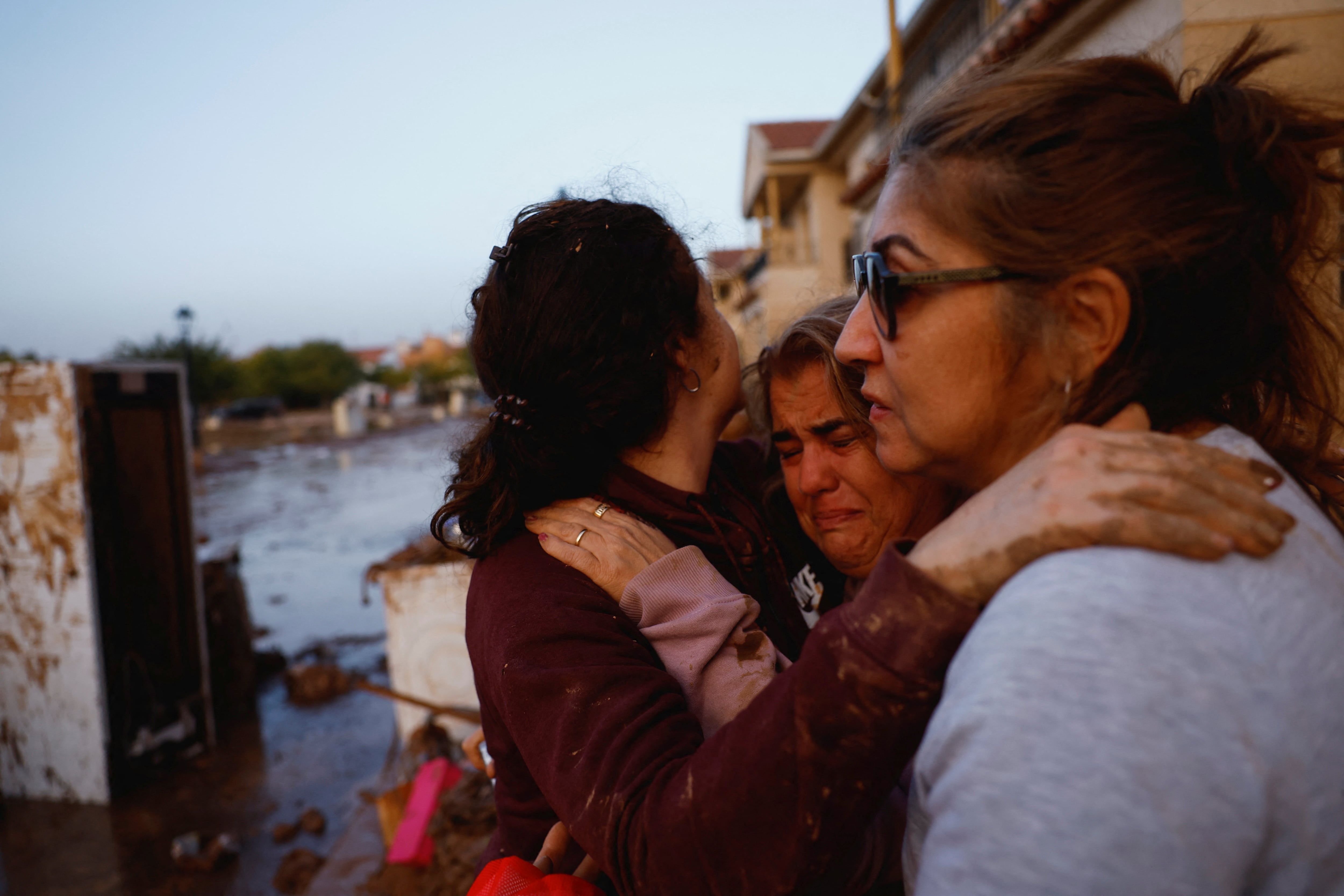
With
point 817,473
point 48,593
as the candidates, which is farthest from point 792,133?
point 817,473

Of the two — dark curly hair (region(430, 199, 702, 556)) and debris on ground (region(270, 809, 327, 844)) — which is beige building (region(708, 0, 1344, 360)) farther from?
debris on ground (region(270, 809, 327, 844))

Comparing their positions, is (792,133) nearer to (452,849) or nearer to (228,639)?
(228,639)

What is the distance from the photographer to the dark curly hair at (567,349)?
61.4 inches

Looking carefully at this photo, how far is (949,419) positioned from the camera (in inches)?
44.8

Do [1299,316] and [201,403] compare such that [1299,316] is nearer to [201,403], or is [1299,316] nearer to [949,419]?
[949,419]

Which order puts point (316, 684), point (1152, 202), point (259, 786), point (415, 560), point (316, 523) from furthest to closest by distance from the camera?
1. point (316, 523)
2. point (316, 684)
3. point (259, 786)
4. point (415, 560)
5. point (1152, 202)

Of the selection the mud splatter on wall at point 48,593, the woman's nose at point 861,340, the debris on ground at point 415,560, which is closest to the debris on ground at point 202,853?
the mud splatter on wall at point 48,593

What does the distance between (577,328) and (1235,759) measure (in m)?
1.22

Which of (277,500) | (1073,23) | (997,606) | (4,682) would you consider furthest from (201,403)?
(997,606)

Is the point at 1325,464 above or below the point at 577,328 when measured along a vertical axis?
below

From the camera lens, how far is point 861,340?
4.23ft

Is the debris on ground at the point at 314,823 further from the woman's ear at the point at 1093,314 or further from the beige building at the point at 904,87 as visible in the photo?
the woman's ear at the point at 1093,314

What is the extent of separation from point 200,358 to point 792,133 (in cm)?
3149

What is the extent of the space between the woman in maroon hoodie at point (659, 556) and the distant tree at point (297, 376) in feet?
175
